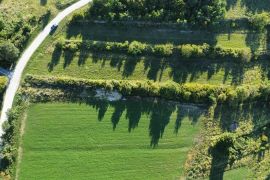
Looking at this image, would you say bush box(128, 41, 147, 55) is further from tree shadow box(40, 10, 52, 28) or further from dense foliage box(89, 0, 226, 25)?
tree shadow box(40, 10, 52, 28)

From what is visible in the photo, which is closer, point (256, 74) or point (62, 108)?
point (62, 108)

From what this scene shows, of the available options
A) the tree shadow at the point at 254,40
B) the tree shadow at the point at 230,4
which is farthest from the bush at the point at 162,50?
the tree shadow at the point at 254,40

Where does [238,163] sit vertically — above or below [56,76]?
below

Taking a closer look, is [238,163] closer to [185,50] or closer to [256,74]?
[256,74]

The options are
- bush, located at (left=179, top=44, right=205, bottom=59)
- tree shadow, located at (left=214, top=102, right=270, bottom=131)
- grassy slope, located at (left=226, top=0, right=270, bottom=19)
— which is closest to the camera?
bush, located at (left=179, top=44, right=205, bottom=59)

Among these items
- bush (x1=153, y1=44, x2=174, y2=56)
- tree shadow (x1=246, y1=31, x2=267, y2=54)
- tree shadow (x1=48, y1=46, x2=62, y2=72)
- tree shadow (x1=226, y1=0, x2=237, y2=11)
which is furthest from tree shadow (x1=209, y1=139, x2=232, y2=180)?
tree shadow (x1=48, y1=46, x2=62, y2=72)

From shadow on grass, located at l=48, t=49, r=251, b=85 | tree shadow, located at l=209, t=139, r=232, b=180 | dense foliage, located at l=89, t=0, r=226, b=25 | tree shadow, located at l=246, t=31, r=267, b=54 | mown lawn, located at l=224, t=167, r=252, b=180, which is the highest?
dense foliage, located at l=89, t=0, r=226, b=25

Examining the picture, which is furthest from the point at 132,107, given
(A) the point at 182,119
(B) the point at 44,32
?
(B) the point at 44,32
